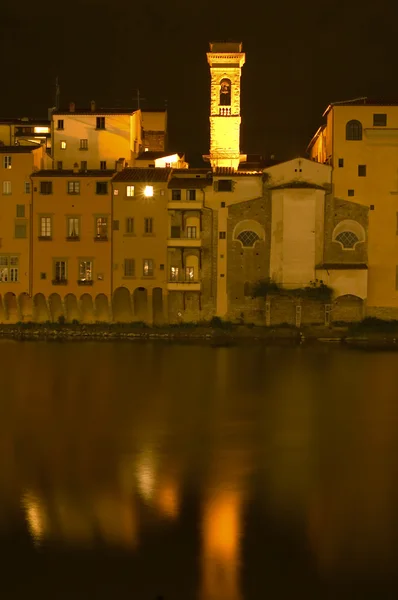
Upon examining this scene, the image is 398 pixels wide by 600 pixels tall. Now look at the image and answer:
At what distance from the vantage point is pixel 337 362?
3150cm

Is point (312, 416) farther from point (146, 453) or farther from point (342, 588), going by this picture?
point (342, 588)

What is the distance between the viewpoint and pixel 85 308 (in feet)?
133

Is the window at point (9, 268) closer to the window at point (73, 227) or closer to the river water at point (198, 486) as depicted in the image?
the window at point (73, 227)

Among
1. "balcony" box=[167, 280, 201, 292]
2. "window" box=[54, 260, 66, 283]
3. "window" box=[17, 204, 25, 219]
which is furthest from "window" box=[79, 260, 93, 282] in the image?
"balcony" box=[167, 280, 201, 292]

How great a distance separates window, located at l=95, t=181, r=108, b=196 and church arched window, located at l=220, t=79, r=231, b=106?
31.7ft

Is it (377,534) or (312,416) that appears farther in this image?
(312,416)

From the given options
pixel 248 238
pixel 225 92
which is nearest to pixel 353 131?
pixel 248 238

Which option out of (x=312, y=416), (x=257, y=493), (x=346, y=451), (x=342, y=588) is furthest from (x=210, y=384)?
(x=342, y=588)

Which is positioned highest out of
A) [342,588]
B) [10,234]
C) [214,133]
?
[214,133]

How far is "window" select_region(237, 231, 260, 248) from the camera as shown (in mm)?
40031

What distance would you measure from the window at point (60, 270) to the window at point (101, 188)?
3.32 metres

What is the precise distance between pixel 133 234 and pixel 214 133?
9.28 metres

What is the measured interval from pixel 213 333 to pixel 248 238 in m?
4.41

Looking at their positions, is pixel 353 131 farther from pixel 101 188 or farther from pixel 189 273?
pixel 101 188
